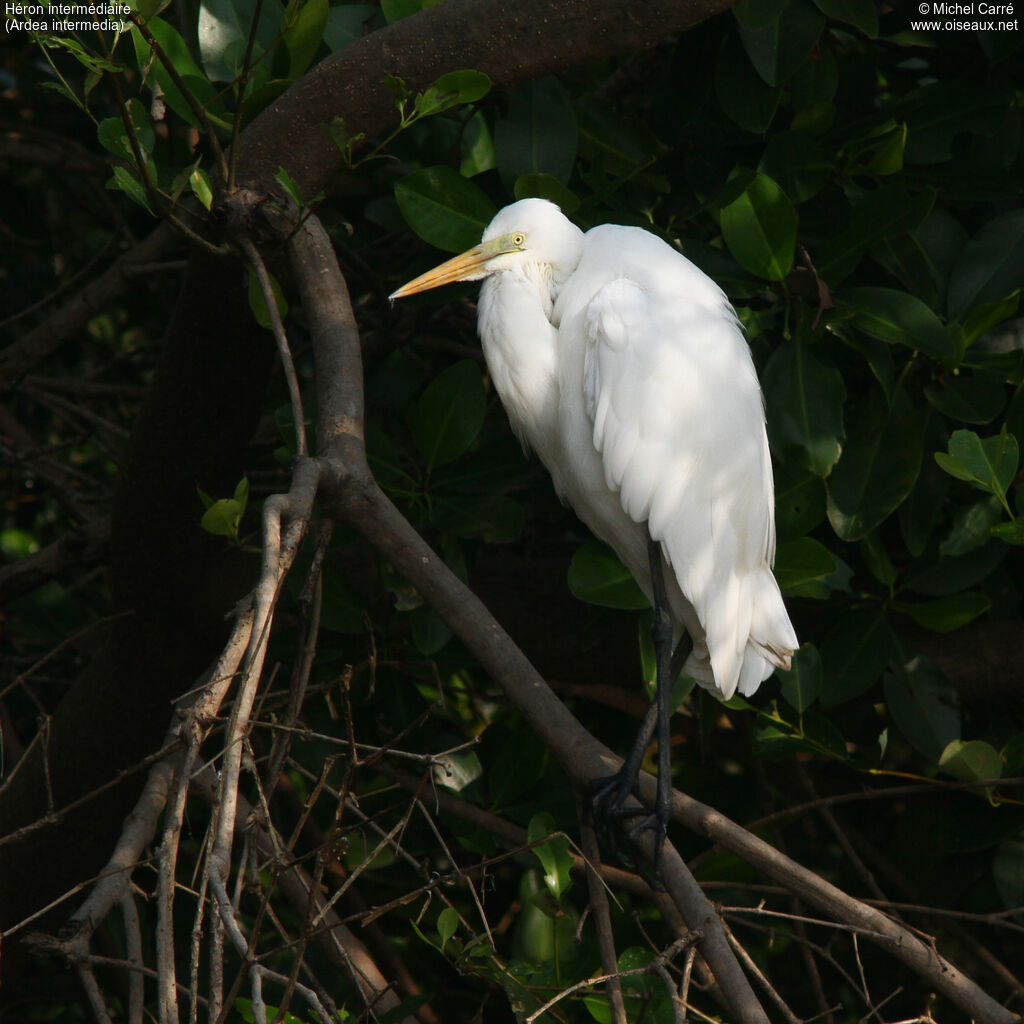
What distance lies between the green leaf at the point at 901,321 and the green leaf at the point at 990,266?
135 millimetres

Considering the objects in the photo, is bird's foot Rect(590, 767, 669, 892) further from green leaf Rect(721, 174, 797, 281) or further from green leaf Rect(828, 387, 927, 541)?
green leaf Rect(721, 174, 797, 281)

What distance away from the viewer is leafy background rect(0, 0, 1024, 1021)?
1560 millimetres

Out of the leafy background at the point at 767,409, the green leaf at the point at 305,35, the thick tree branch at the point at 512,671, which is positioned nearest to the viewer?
the thick tree branch at the point at 512,671

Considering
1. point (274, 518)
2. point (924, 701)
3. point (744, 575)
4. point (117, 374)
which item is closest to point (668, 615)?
point (744, 575)

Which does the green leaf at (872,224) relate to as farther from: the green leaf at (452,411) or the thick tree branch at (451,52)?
the green leaf at (452,411)

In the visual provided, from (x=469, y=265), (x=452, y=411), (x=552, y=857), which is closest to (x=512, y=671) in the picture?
(x=552, y=857)

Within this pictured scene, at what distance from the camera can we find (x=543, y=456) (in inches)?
71.7

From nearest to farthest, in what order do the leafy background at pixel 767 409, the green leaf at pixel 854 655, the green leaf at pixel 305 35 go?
the green leaf at pixel 305 35
the leafy background at pixel 767 409
the green leaf at pixel 854 655

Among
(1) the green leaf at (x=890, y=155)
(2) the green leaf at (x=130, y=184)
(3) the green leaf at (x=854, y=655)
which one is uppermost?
(2) the green leaf at (x=130, y=184)

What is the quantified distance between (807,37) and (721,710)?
122 cm

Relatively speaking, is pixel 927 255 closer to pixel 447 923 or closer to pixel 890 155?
pixel 890 155

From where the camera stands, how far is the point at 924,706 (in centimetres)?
180

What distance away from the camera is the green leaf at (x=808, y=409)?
63.7 inches

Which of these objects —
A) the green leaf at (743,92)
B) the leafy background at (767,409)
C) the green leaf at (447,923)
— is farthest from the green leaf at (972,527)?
the green leaf at (447,923)
